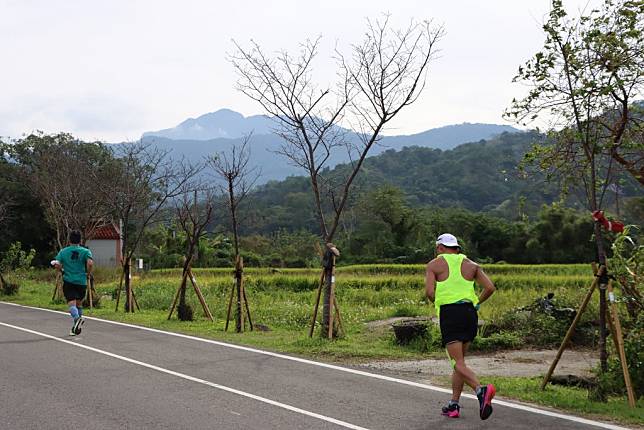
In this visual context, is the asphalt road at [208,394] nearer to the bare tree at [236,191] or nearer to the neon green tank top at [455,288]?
the neon green tank top at [455,288]

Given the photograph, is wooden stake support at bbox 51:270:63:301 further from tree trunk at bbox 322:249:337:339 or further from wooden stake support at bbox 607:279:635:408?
wooden stake support at bbox 607:279:635:408

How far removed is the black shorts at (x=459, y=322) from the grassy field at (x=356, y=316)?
1455 millimetres

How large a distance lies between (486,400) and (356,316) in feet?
36.6

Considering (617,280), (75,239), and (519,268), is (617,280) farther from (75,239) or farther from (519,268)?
(519,268)

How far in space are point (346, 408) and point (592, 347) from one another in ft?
22.5

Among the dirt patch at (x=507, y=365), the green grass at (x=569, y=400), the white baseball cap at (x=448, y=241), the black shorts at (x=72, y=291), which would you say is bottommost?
the dirt patch at (x=507, y=365)

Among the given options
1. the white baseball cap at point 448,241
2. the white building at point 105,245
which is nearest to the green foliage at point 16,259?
the white building at point 105,245

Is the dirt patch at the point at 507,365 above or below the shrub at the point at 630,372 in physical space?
below

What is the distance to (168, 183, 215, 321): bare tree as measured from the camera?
1638 cm

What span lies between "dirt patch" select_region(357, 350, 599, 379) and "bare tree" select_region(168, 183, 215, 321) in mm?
7484

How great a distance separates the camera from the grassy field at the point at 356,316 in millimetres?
10328

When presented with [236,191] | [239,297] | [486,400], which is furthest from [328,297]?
[236,191]

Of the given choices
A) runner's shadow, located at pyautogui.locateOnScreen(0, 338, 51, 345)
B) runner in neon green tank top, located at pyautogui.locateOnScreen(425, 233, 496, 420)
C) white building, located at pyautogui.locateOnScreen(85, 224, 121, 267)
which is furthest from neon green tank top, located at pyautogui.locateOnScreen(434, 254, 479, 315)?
white building, located at pyautogui.locateOnScreen(85, 224, 121, 267)

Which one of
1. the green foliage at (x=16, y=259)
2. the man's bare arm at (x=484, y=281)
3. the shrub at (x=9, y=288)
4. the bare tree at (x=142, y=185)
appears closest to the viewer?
the man's bare arm at (x=484, y=281)
